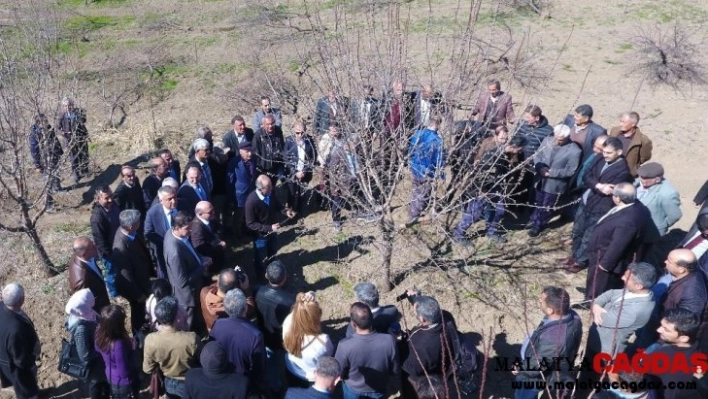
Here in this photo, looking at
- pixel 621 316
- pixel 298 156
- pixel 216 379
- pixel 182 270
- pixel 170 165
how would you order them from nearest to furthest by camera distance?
pixel 216 379
pixel 621 316
pixel 182 270
pixel 170 165
pixel 298 156

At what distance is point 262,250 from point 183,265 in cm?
161

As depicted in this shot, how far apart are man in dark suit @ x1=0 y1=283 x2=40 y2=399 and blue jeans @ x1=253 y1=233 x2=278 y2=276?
2.71 meters

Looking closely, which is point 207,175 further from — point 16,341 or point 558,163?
point 558,163

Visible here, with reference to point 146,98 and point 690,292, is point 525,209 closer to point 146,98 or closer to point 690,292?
point 690,292

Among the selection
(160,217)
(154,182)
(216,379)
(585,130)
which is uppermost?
(585,130)

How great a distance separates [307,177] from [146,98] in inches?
235

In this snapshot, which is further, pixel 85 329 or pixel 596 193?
pixel 596 193

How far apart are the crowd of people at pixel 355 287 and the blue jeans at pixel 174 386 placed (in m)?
0.03

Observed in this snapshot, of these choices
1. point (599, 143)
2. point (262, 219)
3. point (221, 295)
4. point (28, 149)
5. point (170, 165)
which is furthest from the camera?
point (28, 149)

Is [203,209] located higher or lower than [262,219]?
higher

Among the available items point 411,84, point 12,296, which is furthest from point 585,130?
point 12,296

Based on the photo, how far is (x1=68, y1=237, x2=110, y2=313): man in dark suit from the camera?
5938 mm

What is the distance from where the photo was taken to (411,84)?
10688mm

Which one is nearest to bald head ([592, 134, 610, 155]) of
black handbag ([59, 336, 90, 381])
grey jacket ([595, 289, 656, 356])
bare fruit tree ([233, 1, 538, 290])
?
bare fruit tree ([233, 1, 538, 290])
